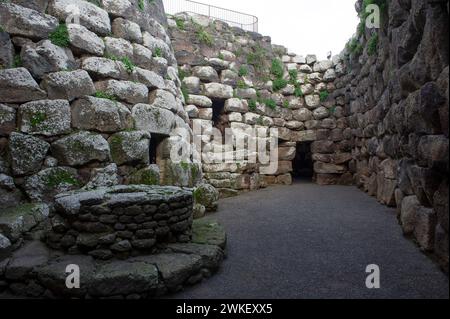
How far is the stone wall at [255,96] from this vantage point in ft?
23.7

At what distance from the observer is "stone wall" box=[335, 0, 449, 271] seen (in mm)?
2578

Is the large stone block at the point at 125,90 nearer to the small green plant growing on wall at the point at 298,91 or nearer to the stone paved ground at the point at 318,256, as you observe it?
the stone paved ground at the point at 318,256

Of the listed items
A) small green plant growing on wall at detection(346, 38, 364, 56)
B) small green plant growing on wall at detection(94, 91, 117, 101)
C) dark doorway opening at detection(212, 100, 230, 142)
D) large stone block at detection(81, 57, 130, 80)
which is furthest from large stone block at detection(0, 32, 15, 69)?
small green plant growing on wall at detection(346, 38, 364, 56)

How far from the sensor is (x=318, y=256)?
3227 millimetres

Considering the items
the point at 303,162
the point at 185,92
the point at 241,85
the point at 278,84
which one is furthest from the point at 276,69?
the point at 303,162

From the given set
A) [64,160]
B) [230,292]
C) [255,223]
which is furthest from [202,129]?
[230,292]

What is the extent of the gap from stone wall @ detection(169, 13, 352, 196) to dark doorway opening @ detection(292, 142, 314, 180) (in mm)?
2413

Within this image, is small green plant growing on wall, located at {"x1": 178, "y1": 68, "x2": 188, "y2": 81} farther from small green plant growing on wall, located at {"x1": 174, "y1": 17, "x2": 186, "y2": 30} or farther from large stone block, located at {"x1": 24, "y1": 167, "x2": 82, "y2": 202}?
large stone block, located at {"x1": 24, "y1": 167, "x2": 82, "y2": 202}

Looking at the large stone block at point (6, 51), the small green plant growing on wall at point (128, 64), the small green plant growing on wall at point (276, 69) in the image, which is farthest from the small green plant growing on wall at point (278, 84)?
the large stone block at point (6, 51)

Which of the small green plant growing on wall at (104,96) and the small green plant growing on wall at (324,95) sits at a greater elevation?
the small green plant growing on wall at (324,95)

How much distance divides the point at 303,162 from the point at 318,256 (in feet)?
28.8

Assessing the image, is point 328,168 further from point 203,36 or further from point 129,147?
point 129,147

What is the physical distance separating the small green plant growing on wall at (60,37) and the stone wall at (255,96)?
3.06m
